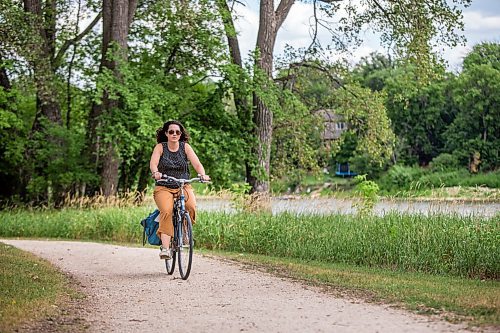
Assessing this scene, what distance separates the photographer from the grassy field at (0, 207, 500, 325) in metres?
9.70

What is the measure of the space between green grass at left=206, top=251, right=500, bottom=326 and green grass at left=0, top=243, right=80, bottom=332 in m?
3.07

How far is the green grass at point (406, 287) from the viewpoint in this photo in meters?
8.30

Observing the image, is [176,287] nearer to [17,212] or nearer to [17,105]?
[17,212]

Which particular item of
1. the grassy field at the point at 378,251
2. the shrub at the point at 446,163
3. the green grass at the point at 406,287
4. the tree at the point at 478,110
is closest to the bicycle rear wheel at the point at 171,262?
the green grass at the point at 406,287

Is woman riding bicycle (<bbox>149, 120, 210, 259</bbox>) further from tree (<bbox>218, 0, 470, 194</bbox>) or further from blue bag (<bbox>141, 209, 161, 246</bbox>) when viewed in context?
tree (<bbox>218, 0, 470, 194</bbox>)

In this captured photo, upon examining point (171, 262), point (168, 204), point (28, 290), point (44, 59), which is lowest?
point (28, 290)

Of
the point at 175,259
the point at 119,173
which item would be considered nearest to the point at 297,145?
the point at 119,173

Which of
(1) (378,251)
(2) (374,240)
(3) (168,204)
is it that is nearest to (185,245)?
(3) (168,204)

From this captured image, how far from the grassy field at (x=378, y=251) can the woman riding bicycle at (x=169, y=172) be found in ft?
6.04

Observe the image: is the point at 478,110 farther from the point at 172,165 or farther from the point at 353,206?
the point at 172,165

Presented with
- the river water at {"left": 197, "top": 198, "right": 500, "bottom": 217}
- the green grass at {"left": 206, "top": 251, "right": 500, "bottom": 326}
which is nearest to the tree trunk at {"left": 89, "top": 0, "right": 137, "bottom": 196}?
the river water at {"left": 197, "top": 198, "right": 500, "bottom": 217}

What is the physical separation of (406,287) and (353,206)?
7.34m

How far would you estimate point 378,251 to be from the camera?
14359 millimetres

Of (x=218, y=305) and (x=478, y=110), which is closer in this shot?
(x=218, y=305)
